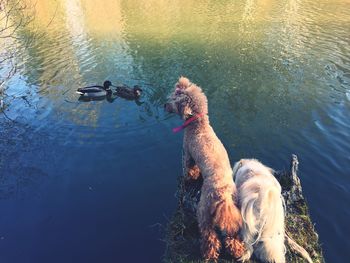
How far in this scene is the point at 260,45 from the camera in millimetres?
21609

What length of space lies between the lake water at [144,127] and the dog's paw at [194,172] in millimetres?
2330

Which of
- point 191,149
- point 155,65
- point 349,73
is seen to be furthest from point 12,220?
point 349,73

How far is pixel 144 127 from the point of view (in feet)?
44.4

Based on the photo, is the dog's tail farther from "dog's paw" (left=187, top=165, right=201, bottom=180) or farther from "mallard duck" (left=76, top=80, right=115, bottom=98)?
"mallard duck" (left=76, top=80, right=115, bottom=98)

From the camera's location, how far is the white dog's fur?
525 cm

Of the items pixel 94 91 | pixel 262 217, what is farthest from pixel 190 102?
pixel 94 91

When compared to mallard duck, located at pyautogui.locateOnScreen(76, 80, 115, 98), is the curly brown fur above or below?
above

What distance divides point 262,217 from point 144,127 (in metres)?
8.81

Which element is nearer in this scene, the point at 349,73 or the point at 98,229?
the point at 98,229

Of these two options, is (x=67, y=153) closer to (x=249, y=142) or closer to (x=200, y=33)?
(x=249, y=142)

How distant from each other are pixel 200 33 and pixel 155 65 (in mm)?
7516

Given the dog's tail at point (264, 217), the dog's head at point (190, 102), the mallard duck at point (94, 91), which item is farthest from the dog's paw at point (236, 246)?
the mallard duck at point (94, 91)

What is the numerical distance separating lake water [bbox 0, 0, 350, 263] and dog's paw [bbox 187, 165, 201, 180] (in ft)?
7.64

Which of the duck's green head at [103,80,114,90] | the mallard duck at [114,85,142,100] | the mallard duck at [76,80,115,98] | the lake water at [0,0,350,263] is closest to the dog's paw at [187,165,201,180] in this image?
the lake water at [0,0,350,263]
